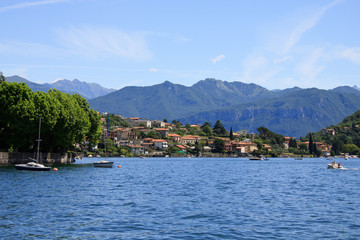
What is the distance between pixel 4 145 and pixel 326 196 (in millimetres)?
68240

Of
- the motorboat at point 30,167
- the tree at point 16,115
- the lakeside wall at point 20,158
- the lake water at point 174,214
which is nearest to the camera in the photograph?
the lake water at point 174,214

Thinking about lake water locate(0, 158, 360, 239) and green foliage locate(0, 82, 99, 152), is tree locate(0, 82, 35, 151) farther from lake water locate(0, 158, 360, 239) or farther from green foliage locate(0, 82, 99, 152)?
lake water locate(0, 158, 360, 239)

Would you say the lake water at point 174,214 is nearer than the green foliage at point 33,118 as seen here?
Yes

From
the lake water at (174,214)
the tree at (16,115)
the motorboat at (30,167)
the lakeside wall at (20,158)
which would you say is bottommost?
the lake water at (174,214)

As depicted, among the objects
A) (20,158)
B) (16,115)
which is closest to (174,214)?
(16,115)

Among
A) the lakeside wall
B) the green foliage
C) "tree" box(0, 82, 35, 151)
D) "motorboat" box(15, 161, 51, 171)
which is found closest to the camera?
"motorboat" box(15, 161, 51, 171)

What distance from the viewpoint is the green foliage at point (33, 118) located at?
82500 millimetres

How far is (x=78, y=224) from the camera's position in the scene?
27391mm

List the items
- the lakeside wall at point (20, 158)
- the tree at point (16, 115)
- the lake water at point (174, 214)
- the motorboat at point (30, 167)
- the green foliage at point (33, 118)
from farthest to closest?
the lakeside wall at point (20, 158), the green foliage at point (33, 118), the tree at point (16, 115), the motorboat at point (30, 167), the lake water at point (174, 214)

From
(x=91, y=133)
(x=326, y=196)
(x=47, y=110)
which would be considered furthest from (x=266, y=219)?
(x=91, y=133)


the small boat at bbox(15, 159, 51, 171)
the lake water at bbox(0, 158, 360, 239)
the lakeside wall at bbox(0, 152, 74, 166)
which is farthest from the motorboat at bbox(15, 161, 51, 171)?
the lake water at bbox(0, 158, 360, 239)

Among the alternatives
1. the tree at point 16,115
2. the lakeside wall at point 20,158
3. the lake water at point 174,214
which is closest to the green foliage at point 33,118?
the tree at point 16,115

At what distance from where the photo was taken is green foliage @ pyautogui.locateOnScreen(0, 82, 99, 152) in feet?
271

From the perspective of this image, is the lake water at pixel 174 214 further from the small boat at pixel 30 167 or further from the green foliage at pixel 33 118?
the green foliage at pixel 33 118
